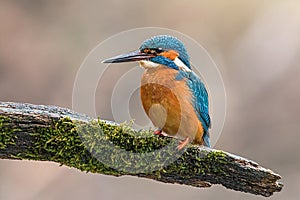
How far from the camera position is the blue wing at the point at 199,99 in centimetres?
202

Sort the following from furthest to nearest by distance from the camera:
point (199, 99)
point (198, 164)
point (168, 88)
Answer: point (199, 99), point (168, 88), point (198, 164)

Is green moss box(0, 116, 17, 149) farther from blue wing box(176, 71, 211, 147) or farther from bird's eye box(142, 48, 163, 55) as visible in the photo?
blue wing box(176, 71, 211, 147)

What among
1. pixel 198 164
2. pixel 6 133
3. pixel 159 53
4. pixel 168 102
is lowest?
pixel 6 133

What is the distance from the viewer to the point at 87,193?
5.04 meters

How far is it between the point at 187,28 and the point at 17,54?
1758mm

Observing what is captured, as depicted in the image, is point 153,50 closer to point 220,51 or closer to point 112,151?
point 112,151

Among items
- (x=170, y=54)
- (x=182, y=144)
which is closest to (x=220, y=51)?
(x=170, y=54)

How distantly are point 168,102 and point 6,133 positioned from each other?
1.98 ft

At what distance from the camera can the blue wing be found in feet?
6.62

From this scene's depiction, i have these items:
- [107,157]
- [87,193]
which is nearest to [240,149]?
[87,193]

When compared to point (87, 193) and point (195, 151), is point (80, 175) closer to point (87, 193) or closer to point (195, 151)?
point (87, 193)

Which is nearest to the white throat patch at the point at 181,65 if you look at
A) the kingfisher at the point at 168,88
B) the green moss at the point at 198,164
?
the kingfisher at the point at 168,88

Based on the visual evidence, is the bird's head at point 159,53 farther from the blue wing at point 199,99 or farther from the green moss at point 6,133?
the green moss at point 6,133

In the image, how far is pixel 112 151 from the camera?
168 centimetres
